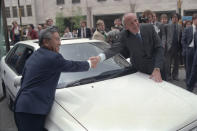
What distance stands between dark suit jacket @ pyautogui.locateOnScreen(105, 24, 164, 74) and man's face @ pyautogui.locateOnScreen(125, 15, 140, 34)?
0.10 metres

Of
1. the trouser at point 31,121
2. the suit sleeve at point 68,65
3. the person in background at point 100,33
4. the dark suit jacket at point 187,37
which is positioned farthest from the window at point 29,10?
the trouser at point 31,121

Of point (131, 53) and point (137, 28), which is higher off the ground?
point (137, 28)

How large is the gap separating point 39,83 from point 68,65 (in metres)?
0.37

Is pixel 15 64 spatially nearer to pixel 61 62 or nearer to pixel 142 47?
pixel 61 62

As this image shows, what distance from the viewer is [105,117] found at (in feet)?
7.59

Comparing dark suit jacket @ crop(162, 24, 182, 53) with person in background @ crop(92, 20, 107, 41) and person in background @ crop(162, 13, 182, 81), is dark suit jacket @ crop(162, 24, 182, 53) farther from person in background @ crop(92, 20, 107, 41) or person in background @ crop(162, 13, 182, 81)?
person in background @ crop(92, 20, 107, 41)

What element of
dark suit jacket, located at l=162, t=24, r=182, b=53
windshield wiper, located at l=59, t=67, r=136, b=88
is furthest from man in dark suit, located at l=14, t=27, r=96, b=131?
dark suit jacket, located at l=162, t=24, r=182, b=53

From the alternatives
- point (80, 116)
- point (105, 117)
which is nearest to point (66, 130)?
point (80, 116)

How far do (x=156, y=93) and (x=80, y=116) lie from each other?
99cm

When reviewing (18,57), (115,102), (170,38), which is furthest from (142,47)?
(170,38)

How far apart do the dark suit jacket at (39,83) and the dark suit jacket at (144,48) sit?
1238 millimetres

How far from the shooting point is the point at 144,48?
12.0 ft

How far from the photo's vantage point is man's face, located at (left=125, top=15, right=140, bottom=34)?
3461 mm

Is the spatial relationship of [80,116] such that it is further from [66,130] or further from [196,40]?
[196,40]
